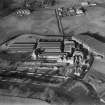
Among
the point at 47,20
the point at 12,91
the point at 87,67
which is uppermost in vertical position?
the point at 47,20

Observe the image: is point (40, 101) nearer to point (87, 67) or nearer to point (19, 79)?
point (19, 79)

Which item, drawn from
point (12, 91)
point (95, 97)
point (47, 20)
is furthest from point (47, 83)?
point (47, 20)

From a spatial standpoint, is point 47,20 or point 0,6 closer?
point 47,20

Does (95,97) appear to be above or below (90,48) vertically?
below

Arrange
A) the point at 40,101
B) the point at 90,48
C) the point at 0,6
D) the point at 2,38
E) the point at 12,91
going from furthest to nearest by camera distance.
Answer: the point at 0,6 → the point at 2,38 → the point at 90,48 → the point at 12,91 → the point at 40,101

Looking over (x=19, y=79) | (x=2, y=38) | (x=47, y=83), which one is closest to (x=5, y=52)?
(x=2, y=38)

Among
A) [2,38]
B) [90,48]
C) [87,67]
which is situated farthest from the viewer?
[2,38]
